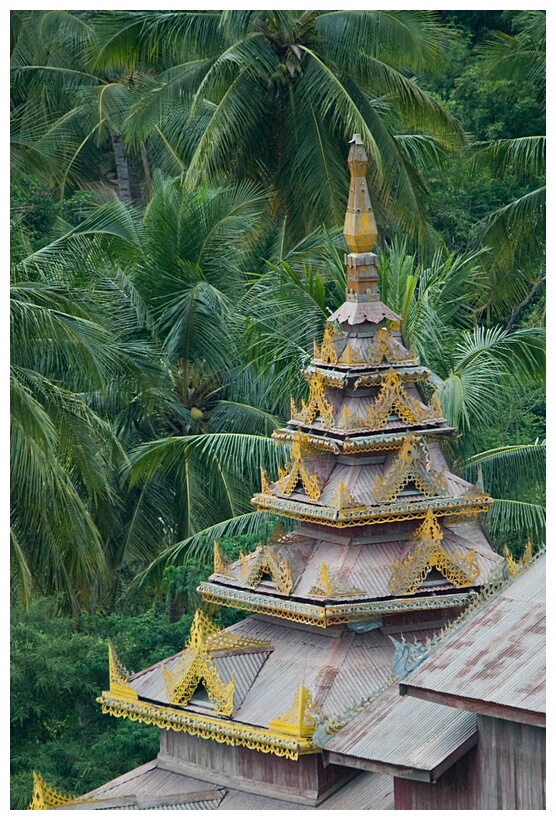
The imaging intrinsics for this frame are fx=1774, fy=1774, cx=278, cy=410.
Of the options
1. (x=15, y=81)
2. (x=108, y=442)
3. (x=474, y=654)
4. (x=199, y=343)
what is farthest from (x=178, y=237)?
(x=474, y=654)

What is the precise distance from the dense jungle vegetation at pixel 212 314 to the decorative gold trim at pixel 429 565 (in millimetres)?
3718

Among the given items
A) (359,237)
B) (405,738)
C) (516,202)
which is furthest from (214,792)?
(516,202)

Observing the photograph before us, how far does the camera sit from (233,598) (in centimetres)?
1716

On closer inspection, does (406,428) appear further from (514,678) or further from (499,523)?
(499,523)

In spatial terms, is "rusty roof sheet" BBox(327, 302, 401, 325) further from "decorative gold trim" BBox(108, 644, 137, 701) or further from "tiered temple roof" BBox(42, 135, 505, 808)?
"decorative gold trim" BBox(108, 644, 137, 701)

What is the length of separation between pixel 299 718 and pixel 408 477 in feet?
8.73

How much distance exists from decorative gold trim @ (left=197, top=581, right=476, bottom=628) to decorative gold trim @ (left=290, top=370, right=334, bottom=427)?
1792 mm

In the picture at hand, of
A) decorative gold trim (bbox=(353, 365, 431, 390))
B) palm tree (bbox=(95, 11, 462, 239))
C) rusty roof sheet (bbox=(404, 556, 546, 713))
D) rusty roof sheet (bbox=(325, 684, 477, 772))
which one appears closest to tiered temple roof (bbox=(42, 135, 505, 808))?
decorative gold trim (bbox=(353, 365, 431, 390))

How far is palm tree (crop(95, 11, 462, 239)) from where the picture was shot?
27.8m

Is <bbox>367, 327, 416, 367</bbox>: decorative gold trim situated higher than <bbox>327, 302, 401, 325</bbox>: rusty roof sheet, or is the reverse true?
<bbox>327, 302, 401, 325</bbox>: rusty roof sheet

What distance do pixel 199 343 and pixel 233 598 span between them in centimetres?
1009

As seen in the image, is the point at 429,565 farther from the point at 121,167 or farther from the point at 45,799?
the point at 121,167

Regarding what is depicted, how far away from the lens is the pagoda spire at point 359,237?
1742 centimetres

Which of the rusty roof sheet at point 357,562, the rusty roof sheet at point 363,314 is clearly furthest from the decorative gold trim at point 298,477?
the rusty roof sheet at point 363,314
